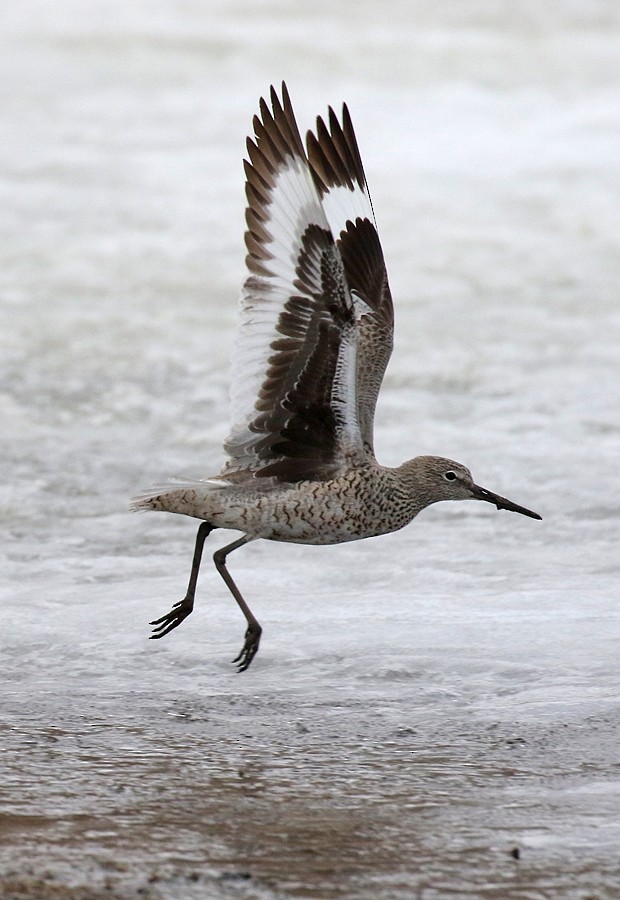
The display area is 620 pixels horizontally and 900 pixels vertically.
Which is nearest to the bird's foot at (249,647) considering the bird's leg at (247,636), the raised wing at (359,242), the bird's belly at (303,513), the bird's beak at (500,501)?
the bird's leg at (247,636)

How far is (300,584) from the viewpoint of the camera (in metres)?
5.90

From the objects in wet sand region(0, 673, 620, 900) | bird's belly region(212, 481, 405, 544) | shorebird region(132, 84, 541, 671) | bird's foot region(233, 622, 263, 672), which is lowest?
wet sand region(0, 673, 620, 900)

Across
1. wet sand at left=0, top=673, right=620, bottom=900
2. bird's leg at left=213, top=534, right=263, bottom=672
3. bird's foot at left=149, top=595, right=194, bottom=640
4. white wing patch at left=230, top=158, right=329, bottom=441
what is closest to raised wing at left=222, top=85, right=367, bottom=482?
white wing patch at left=230, top=158, right=329, bottom=441

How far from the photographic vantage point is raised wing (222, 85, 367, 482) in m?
5.06

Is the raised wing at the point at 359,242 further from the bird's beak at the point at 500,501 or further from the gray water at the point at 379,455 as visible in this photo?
the gray water at the point at 379,455

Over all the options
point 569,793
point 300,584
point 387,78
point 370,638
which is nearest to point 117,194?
point 387,78

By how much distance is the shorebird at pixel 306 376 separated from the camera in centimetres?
511

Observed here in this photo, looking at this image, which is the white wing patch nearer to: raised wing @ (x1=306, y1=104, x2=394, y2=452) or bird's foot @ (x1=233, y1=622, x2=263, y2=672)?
raised wing @ (x1=306, y1=104, x2=394, y2=452)

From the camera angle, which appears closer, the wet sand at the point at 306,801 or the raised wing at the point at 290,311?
the wet sand at the point at 306,801

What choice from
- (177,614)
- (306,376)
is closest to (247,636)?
(177,614)

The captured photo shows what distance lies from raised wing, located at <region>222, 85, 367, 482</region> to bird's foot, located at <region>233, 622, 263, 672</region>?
2.52ft

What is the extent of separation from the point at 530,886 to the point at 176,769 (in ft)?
3.74

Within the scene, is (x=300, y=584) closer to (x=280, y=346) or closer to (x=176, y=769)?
(x=280, y=346)

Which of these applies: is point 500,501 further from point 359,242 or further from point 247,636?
point 247,636
